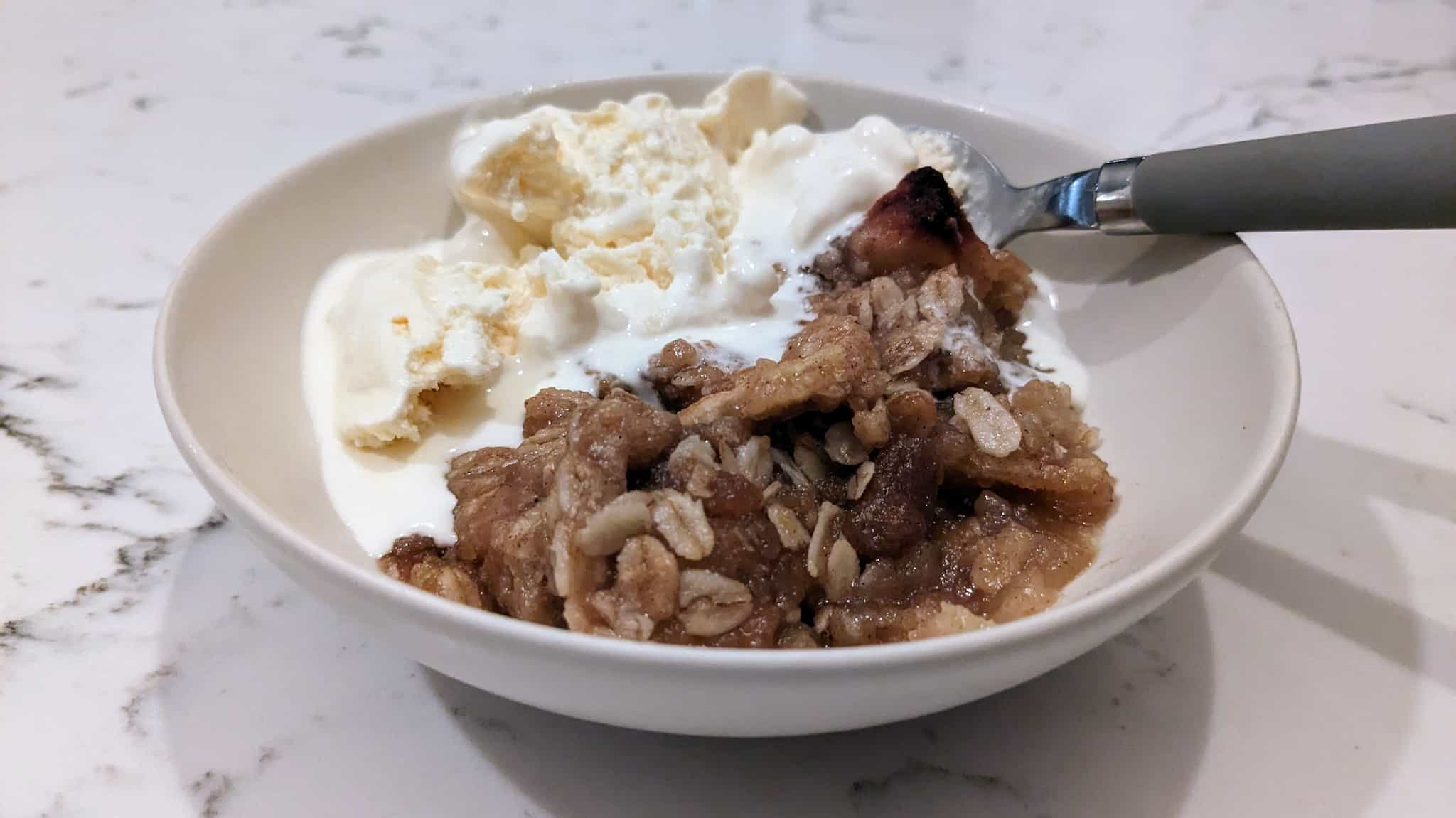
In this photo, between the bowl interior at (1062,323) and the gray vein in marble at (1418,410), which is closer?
the bowl interior at (1062,323)

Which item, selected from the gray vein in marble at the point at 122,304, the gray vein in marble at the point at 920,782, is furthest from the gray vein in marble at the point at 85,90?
the gray vein in marble at the point at 920,782

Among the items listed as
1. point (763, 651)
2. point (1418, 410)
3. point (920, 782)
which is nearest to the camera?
point (763, 651)

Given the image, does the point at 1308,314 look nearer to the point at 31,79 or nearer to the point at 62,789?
the point at 62,789

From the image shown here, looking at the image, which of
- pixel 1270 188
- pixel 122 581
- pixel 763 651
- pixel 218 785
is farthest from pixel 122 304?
pixel 1270 188

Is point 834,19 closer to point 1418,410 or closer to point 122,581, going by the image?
point 1418,410

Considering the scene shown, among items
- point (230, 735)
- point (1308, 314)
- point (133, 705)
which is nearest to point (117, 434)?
point (133, 705)

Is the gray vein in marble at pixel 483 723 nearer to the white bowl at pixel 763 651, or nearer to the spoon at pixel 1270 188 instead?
the white bowl at pixel 763 651

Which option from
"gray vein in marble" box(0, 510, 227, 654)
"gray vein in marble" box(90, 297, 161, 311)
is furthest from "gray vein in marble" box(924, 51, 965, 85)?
"gray vein in marble" box(0, 510, 227, 654)
